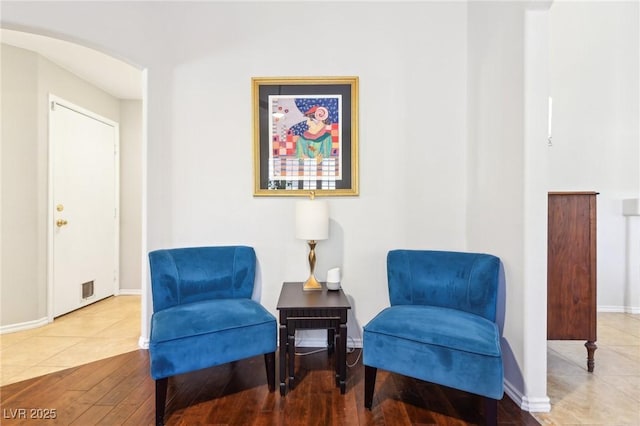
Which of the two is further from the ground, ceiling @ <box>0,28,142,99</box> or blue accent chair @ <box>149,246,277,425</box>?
ceiling @ <box>0,28,142,99</box>

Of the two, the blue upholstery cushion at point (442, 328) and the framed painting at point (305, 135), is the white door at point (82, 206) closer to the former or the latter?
the framed painting at point (305, 135)

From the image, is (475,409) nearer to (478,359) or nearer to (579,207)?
(478,359)

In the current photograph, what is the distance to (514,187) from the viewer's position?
71.0 inches

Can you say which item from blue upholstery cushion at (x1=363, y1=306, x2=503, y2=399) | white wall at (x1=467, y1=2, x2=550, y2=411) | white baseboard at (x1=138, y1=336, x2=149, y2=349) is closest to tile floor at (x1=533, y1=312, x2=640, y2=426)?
white wall at (x1=467, y1=2, x2=550, y2=411)

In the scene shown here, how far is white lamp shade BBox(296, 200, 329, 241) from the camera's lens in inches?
84.3

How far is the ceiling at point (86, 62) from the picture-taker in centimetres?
274

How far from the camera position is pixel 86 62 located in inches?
123

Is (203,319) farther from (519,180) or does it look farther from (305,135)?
(519,180)

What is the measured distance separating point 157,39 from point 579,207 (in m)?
3.16

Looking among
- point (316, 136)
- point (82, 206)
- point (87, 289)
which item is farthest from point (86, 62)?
point (316, 136)

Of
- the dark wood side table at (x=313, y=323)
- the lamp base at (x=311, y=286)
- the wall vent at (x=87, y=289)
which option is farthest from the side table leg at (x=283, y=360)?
the wall vent at (x=87, y=289)

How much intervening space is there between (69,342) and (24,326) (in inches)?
27.0

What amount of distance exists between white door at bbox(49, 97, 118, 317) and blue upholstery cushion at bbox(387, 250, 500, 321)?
325 cm

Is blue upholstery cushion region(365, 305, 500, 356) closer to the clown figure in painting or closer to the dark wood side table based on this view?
the dark wood side table
